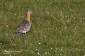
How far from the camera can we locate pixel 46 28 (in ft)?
88.6

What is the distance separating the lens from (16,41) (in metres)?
21.9

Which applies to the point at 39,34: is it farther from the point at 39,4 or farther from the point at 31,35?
the point at 39,4

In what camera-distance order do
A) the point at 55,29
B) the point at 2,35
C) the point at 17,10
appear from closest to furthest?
the point at 2,35 < the point at 55,29 < the point at 17,10

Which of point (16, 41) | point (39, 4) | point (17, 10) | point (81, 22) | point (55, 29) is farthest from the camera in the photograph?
point (39, 4)

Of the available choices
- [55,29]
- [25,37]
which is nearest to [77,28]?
[55,29]

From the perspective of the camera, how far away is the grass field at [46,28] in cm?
2047

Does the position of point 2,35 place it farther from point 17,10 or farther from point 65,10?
point 65,10

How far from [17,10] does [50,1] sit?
5077 millimetres

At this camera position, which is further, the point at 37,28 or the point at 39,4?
the point at 39,4

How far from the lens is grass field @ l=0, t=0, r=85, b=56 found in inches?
806

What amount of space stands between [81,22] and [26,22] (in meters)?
7.36

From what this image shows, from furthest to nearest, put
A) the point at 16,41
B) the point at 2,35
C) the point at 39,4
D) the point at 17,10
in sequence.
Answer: the point at 39,4 < the point at 17,10 < the point at 2,35 < the point at 16,41

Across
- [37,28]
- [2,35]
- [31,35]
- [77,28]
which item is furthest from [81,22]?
[2,35]

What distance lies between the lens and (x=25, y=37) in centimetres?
2295
